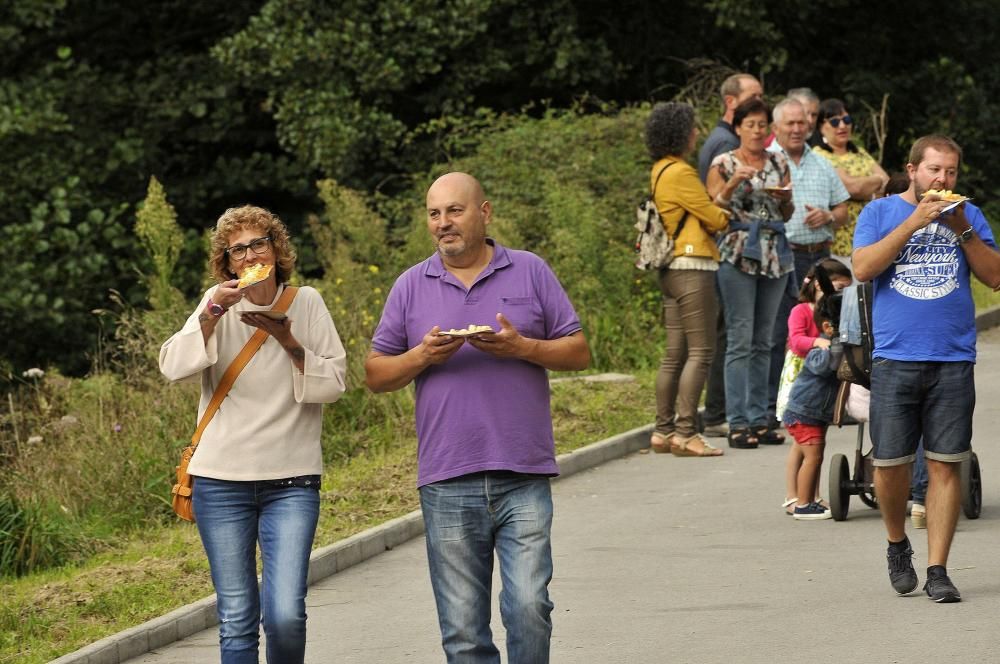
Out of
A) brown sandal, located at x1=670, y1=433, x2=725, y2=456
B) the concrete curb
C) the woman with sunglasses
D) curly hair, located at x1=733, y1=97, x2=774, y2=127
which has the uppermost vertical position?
curly hair, located at x1=733, y1=97, x2=774, y2=127

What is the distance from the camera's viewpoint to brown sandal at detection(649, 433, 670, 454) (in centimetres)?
1194

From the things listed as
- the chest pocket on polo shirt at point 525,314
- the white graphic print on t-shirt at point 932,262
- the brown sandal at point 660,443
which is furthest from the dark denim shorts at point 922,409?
the brown sandal at point 660,443

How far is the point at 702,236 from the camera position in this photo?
11.3 meters

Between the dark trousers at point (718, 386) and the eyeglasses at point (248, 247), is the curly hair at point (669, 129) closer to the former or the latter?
the dark trousers at point (718, 386)

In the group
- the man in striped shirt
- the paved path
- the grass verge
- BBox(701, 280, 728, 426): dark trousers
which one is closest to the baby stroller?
the paved path

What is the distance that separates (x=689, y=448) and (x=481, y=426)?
21.2 ft

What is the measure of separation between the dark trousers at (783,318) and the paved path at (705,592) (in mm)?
1769

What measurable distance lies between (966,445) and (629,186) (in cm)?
1139

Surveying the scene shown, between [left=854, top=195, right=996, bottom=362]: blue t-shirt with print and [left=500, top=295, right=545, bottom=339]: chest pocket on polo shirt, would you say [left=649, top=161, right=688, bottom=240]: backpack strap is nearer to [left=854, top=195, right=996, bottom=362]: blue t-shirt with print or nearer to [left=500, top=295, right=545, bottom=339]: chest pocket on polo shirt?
[left=854, top=195, right=996, bottom=362]: blue t-shirt with print

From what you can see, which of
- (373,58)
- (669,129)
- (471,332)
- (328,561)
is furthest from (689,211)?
(373,58)

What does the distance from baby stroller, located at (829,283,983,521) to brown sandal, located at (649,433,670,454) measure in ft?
7.60

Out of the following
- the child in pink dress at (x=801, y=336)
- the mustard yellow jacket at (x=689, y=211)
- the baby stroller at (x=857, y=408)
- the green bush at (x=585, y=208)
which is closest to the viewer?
the baby stroller at (x=857, y=408)

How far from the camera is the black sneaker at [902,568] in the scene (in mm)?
7609

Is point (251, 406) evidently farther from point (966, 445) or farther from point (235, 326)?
point (966, 445)
